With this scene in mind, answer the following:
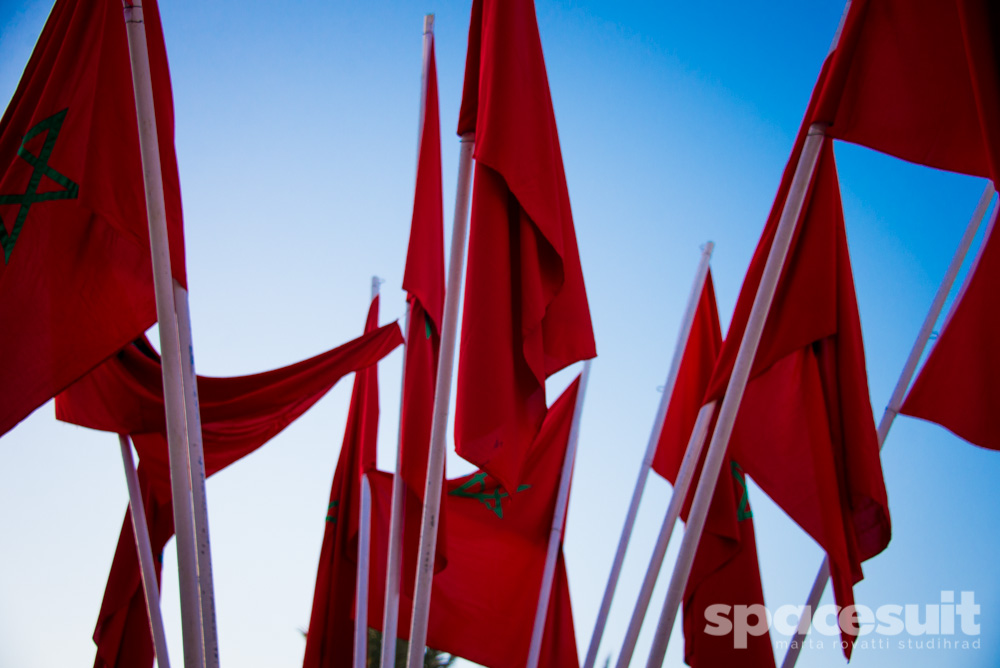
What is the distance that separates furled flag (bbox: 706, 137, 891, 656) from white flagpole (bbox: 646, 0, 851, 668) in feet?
1.19

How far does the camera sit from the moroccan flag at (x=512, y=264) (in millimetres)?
4629

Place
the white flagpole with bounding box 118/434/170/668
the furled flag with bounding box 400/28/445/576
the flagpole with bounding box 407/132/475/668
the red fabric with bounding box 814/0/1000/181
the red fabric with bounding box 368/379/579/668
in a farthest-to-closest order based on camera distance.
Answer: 1. the red fabric with bounding box 368/379/579/668
2. the furled flag with bounding box 400/28/445/576
3. the white flagpole with bounding box 118/434/170/668
4. the flagpole with bounding box 407/132/475/668
5. the red fabric with bounding box 814/0/1000/181

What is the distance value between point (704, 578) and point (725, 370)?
207cm

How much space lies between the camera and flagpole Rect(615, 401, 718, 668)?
17.3ft

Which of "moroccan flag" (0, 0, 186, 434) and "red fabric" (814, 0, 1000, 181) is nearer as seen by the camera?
"moroccan flag" (0, 0, 186, 434)

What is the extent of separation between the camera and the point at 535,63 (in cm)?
509

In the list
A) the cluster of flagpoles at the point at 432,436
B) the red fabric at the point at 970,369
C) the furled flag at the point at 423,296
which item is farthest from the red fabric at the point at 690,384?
the furled flag at the point at 423,296

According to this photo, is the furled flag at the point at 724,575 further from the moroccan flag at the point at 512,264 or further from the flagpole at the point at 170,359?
the flagpole at the point at 170,359

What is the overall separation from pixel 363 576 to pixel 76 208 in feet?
12.5

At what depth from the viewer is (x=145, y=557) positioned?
6156 millimetres

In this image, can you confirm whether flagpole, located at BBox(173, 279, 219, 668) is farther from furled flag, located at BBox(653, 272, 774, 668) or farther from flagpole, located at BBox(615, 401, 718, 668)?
furled flag, located at BBox(653, 272, 774, 668)

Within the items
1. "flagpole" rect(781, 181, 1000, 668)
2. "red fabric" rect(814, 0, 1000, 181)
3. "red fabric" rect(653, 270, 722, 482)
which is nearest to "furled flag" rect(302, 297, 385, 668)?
"red fabric" rect(653, 270, 722, 482)

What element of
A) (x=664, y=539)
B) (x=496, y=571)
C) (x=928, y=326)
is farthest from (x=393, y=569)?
(x=928, y=326)

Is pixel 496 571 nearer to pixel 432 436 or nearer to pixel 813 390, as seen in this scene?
pixel 432 436
